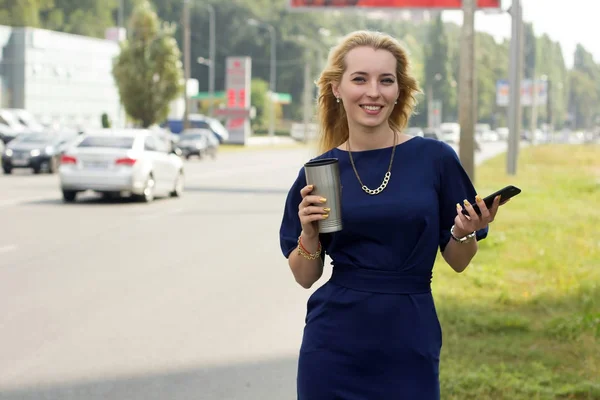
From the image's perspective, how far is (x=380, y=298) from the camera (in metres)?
3.81

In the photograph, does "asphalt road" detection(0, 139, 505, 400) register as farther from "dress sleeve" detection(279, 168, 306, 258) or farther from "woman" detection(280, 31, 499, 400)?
"woman" detection(280, 31, 499, 400)

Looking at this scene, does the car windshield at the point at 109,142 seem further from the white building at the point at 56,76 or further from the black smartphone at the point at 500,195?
the white building at the point at 56,76

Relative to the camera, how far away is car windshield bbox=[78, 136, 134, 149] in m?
23.3

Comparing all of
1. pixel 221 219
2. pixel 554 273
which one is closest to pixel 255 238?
pixel 221 219

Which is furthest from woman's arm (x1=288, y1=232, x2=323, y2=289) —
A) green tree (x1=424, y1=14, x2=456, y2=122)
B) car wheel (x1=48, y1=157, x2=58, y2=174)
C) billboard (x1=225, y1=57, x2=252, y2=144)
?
green tree (x1=424, y1=14, x2=456, y2=122)

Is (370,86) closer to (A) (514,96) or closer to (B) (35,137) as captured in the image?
(B) (35,137)

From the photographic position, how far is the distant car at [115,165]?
2267cm

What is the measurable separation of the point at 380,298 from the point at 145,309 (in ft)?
21.3

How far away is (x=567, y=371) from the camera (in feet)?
24.8

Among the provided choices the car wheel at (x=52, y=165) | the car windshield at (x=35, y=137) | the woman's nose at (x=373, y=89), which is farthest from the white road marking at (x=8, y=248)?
the car windshield at (x=35, y=137)

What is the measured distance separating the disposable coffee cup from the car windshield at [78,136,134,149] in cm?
1982

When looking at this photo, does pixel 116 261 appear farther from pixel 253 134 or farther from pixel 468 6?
pixel 253 134

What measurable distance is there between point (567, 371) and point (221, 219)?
40.8ft

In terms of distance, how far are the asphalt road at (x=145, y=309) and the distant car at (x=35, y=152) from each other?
15.2 m
